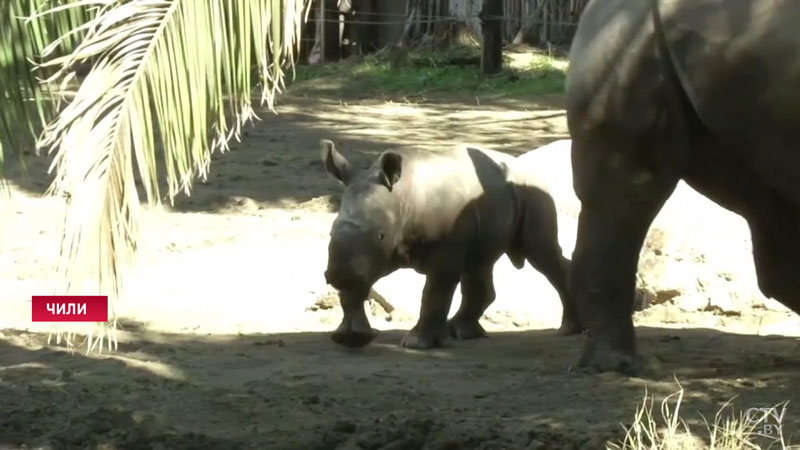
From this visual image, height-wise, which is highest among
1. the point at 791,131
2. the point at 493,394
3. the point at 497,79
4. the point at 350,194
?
the point at 791,131

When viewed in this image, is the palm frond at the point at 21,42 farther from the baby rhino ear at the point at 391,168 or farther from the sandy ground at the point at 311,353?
the baby rhino ear at the point at 391,168

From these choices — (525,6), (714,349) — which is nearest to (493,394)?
(714,349)

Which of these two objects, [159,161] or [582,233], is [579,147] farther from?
[159,161]

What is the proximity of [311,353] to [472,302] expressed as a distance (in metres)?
1.09

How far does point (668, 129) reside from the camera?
22.2ft

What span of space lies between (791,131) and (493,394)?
5.62 feet

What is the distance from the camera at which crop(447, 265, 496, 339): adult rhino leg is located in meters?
8.45

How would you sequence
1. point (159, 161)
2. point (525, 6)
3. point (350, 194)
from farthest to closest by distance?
point (525, 6)
point (159, 161)
point (350, 194)

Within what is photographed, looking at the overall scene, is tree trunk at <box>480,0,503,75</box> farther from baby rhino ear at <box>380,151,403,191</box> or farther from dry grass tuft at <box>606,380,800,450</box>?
dry grass tuft at <box>606,380,800,450</box>

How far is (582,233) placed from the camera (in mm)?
7121

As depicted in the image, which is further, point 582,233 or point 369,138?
point 369,138

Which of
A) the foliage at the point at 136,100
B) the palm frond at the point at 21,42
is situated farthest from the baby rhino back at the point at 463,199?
the foliage at the point at 136,100

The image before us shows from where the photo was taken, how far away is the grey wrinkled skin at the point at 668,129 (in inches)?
254

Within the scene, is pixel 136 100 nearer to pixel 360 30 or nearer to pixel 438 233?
pixel 438 233
